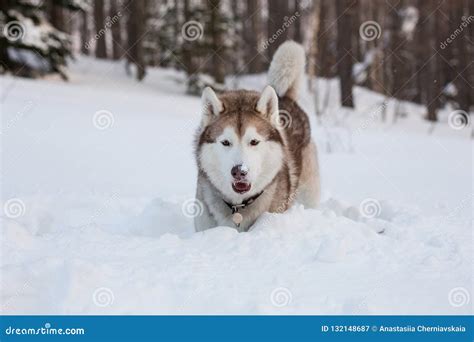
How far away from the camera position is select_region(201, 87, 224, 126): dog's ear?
178 inches

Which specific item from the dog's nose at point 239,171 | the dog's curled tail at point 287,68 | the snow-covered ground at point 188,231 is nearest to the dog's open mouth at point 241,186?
the dog's nose at point 239,171

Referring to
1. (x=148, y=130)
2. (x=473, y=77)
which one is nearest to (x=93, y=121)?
(x=148, y=130)

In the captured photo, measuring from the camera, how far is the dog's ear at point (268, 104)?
14.7 feet

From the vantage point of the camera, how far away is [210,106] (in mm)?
4648

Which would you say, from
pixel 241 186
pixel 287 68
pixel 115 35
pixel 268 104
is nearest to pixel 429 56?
pixel 115 35

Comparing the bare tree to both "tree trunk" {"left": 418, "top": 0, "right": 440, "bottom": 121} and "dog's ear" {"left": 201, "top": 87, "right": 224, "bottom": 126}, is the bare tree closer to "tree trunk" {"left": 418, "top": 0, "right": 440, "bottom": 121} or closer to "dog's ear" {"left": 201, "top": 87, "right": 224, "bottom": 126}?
"tree trunk" {"left": 418, "top": 0, "right": 440, "bottom": 121}

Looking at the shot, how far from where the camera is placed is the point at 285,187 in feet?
16.0

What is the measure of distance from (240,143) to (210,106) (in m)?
0.69

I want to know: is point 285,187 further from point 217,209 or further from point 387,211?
point 387,211

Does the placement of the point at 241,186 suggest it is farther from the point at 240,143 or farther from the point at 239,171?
the point at 240,143

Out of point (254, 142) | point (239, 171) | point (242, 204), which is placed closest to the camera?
point (239, 171)

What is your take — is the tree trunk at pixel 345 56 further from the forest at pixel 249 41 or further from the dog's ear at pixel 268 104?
the dog's ear at pixel 268 104

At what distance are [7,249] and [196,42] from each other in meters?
14.6
